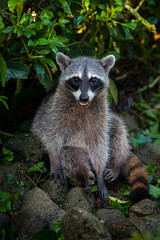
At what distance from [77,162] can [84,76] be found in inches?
53.6

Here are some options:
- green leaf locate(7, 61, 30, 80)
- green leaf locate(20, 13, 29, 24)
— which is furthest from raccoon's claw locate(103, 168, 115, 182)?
green leaf locate(20, 13, 29, 24)

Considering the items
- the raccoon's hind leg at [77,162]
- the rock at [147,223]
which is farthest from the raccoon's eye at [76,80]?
the rock at [147,223]

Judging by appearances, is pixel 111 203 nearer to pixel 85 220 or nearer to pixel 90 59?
pixel 85 220

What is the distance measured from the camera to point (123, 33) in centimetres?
537

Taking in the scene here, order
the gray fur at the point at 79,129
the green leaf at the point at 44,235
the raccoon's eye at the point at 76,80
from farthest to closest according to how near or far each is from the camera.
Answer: the gray fur at the point at 79,129, the raccoon's eye at the point at 76,80, the green leaf at the point at 44,235

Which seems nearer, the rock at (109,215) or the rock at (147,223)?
the rock at (147,223)

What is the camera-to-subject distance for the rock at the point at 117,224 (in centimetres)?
323

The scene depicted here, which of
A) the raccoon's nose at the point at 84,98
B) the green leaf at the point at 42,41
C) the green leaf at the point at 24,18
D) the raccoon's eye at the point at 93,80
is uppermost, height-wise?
the green leaf at the point at 24,18

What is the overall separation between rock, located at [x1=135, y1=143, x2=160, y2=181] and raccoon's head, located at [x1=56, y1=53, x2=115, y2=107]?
→ 1.51 metres

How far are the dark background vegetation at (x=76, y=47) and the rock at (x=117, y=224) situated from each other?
199cm

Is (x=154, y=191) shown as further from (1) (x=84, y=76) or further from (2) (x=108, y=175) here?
(1) (x=84, y=76)

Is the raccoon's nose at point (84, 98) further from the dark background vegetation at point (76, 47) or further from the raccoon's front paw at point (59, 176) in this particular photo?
the raccoon's front paw at point (59, 176)

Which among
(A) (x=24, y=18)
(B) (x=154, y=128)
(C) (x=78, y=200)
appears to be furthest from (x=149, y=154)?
(A) (x=24, y=18)

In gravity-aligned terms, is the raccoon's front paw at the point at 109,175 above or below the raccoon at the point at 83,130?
below
